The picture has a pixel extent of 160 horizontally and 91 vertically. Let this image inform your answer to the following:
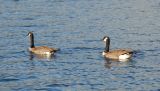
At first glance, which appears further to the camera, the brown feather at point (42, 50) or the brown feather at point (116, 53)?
the brown feather at point (42, 50)

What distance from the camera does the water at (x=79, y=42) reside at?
2856 centimetres

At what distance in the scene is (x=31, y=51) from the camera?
3612cm

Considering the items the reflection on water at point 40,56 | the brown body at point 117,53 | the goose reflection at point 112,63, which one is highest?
the brown body at point 117,53

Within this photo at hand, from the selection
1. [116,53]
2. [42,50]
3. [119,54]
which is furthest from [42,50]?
[119,54]

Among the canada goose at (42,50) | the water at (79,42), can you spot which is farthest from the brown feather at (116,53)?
the canada goose at (42,50)

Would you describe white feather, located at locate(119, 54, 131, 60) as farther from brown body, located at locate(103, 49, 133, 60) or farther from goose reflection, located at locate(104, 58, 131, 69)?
goose reflection, located at locate(104, 58, 131, 69)

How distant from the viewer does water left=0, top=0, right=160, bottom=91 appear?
2856 centimetres

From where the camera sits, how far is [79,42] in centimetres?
3859

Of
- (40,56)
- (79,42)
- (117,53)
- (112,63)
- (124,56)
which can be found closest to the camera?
(112,63)

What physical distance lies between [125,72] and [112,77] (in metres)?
1.30

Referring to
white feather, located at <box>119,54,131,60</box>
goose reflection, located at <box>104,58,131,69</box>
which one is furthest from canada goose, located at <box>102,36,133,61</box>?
goose reflection, located at <box>104,58,131,69</box>

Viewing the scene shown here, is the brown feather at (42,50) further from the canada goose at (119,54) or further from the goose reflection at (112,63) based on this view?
the goose reflection at (112,63)

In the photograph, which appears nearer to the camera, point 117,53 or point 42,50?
point 117,53

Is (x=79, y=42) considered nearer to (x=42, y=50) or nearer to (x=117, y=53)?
(x=42, y=50)
